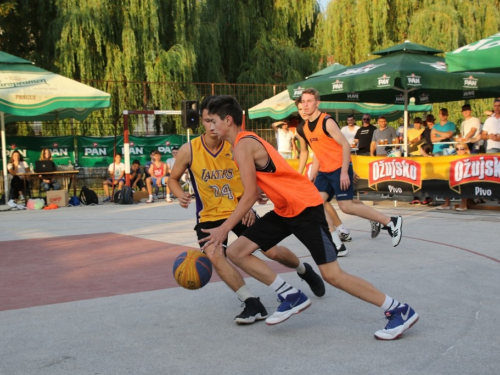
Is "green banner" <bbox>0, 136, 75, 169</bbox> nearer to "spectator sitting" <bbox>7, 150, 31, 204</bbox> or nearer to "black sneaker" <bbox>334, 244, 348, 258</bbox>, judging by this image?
"spectator sitting" <bbox>7, 150, 31, 204</bbox>

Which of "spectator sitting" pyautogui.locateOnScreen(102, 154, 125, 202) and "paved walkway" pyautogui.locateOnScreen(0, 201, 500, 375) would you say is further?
"spectator sitting" pyautogui.locateOnScreen(102, 154, 125, 202)

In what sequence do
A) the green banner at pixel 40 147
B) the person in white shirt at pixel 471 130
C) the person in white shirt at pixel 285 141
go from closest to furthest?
the person in white shirt at pixel 471 130 < the person in white shirt at pixel 285 141 < the green banner at pixel 40 147

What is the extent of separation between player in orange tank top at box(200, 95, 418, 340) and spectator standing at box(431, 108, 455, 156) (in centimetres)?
1118

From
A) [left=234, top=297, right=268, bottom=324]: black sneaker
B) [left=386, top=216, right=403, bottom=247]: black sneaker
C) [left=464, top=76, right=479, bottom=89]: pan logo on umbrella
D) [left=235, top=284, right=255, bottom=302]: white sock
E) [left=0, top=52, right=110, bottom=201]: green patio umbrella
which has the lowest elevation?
[left=234, top=297, right=268, bottom=324]: black sneaker

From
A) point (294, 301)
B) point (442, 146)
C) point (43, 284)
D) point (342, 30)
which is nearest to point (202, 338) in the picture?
point (294, 301)

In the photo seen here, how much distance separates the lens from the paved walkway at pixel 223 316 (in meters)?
4.24

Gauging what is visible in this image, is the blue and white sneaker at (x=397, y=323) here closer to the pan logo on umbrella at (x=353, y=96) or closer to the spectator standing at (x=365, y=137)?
the spectator standing at (x=365, y=137)

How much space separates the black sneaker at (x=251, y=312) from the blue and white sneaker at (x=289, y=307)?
0.26 meters

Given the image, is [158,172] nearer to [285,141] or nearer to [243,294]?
[285,141]

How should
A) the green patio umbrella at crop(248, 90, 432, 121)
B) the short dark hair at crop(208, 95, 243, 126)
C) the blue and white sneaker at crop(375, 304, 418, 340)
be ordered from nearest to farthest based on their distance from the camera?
the blue and white sneaker at crop(375, 304, 418, 340) → the short dark hair at crop(208, 95, 243, 126) → the green patio umbrella at crop(248, 90, 432, 121)

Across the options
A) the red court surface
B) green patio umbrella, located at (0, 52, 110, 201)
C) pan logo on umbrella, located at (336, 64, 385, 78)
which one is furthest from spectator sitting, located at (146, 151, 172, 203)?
the red court surface

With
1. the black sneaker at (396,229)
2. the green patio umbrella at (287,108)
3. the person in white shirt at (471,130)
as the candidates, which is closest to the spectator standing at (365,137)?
the person in white shirt at (471,130)

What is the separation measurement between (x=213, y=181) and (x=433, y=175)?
9.04 m

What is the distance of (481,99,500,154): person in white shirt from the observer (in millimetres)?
13430
